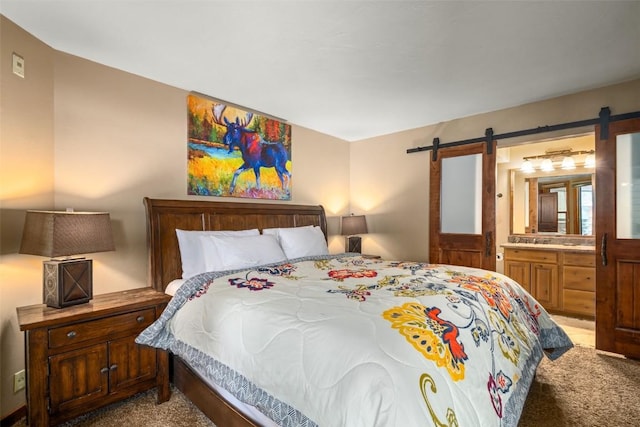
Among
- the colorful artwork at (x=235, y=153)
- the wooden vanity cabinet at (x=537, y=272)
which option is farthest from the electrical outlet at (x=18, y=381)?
the wooden vanity cabinet at (x=537, y=272)

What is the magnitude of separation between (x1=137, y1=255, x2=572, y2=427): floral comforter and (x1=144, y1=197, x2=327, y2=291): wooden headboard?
0.62 m

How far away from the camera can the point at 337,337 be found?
1.23 meters

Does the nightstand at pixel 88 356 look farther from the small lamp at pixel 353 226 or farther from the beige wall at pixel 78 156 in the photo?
the small lamp at pixel 353 226

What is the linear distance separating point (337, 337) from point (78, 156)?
2360 mm

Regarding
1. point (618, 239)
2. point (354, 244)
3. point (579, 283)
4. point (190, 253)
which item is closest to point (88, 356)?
point (190, 253)

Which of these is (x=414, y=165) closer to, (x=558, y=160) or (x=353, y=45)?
(x=558, y=160)

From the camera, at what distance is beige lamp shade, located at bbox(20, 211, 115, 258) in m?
1.77

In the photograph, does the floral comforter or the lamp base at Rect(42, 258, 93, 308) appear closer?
the floral comforter

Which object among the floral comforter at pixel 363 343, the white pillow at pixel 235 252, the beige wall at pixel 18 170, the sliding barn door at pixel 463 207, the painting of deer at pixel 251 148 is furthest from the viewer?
the sliding barn door at pixel 463 207

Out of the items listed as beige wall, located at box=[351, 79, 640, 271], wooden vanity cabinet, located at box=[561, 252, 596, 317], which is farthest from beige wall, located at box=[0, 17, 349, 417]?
wooden vanity cabinet, located at box=[561, 252, 596, 317]

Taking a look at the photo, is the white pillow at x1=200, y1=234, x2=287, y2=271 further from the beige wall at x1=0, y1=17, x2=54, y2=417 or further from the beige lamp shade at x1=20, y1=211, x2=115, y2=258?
the beige wall at x1=0, y1=17, x2=54, y2=417

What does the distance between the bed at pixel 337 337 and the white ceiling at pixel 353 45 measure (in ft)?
4.02

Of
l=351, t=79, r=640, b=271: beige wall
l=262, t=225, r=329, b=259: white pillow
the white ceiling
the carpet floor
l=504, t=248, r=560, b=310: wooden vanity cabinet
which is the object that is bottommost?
the carpet floor

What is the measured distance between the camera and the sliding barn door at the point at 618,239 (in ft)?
9.16
